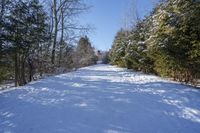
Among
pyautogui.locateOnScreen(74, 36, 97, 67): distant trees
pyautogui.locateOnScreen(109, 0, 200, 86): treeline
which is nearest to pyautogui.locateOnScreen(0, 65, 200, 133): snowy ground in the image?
pyautogui.locateOnScreen(109, 0, 200, 86): treeline

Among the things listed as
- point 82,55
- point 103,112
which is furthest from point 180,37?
point 82,55

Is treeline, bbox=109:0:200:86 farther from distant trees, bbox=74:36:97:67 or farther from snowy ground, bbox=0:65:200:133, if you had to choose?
distant trees, bbox=74:36:97:67

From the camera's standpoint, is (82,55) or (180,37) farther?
(82,55)

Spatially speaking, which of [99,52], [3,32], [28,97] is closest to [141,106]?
[28,97]

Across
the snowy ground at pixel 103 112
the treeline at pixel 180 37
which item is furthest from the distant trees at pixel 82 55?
the snowy ground at pixel 103 112

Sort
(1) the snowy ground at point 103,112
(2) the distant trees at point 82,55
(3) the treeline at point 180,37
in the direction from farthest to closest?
(2) the distant trees at point 82,55 < (3) the treeline at point 180,37 < (1) the snowy ground at point 103,112

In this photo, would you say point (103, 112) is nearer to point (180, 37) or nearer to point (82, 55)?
point (180, 37)

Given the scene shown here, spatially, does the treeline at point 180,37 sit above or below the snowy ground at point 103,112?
above

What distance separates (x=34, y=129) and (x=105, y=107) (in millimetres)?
2285

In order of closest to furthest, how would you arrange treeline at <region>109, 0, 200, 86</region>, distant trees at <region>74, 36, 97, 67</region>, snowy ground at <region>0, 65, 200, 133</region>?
1. snowy ground at <region>0, 65, 200, 133</region>
2. treeline at <region>109, 0, 200, 86</region>
3. distant trees at <region>74, 36, 97, 67</region>

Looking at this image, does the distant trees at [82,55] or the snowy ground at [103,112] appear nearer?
the snowy ground at [103,112]

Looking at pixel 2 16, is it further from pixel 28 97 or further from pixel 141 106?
pixel 141 106

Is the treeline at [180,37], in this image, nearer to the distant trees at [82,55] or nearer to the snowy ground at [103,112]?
the snowy ground at [103,112]

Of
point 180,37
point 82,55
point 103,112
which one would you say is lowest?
point 103,112
